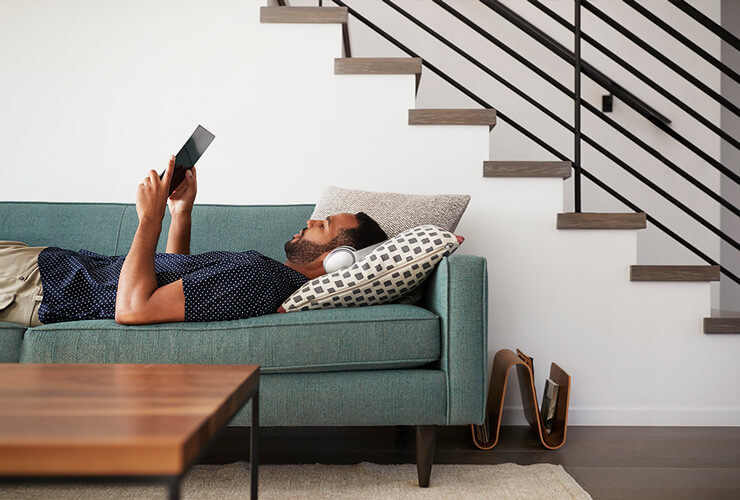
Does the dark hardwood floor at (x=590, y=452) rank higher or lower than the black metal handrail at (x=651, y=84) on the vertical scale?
lower

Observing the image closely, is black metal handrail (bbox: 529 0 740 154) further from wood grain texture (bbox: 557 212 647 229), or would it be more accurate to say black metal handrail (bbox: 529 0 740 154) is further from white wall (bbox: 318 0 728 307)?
white wall (bbox: 318 0 728 307)

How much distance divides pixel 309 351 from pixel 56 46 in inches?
76.2

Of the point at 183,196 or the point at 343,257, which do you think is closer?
the point at 343,257

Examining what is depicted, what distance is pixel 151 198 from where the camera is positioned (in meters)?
1.53

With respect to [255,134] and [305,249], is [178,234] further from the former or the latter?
[255,134]

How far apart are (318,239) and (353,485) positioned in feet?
2.37

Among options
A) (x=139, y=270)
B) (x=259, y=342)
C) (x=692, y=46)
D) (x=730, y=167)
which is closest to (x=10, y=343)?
(x=139, y=270)

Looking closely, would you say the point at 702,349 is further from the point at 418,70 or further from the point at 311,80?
the point at 311,80

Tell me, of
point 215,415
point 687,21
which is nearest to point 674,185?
point 687,21

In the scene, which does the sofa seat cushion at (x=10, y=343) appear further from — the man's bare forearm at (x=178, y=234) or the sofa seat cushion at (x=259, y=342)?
the man's bare forearm at (x=178, y=234)

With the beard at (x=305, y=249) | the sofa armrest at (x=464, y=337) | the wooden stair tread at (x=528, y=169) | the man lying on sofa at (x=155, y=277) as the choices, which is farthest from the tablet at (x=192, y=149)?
the wooden stair tread at (x=528, y=169)

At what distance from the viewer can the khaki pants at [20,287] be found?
170cm

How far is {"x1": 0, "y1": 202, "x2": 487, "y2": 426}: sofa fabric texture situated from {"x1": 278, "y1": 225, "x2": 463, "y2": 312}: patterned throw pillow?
0.15 ft

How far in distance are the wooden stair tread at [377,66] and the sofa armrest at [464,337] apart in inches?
46.8
